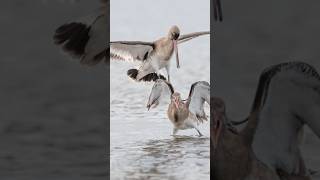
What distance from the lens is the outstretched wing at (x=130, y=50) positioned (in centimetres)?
402

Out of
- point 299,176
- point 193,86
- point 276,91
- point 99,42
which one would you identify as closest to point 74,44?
point 99,42

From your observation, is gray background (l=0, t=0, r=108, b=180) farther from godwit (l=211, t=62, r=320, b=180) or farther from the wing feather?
godwit (l=211, t=62, r=320, b=180)

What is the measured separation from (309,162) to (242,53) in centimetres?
67

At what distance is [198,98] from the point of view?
4.07 meters

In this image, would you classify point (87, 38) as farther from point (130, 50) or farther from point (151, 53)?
point (151, 53)

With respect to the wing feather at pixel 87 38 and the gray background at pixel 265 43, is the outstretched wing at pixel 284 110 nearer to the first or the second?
the gray background at pixel 265 43

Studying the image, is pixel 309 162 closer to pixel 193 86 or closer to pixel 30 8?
pixel 193 86

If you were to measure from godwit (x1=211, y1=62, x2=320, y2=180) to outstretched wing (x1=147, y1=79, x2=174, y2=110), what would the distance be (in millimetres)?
251

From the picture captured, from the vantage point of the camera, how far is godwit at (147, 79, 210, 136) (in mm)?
4066

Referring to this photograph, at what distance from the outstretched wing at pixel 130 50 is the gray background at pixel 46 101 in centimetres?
11

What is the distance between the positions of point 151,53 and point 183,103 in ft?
1.02

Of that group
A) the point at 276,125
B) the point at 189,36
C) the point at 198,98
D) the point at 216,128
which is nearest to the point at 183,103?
the point at 198,98

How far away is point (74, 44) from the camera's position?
160 inches

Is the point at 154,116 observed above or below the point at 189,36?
below
